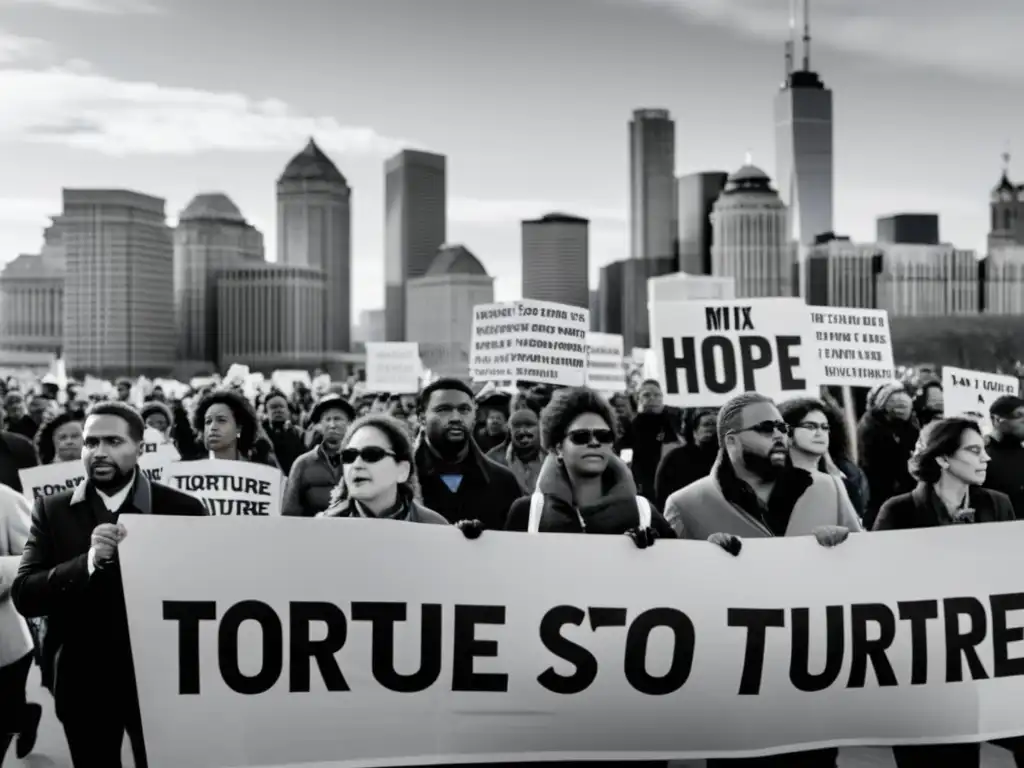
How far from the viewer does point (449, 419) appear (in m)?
6.58

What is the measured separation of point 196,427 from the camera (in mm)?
7574

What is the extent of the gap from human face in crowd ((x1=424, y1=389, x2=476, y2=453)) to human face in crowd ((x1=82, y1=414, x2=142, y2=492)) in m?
1.99

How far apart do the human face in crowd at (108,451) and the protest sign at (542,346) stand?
7.31 m

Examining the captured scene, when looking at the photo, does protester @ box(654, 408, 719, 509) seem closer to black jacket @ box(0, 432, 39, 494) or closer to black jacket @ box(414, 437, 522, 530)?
black jacket @ box(414, 437, 522, 530)

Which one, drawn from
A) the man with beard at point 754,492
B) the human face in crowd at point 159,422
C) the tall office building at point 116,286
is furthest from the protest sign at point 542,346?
the tall office building at point 116,286

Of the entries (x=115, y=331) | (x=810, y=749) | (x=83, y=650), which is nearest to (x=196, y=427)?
(x=83, y=650)

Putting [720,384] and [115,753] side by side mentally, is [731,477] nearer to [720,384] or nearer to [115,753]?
[115,753]

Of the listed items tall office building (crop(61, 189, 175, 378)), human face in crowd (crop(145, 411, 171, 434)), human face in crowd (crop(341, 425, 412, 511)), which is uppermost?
tall office building (crop(61, 189, 175, 378))

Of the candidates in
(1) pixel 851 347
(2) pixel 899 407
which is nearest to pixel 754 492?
(2) pixel 899 407

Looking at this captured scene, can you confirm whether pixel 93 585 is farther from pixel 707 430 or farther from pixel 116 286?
pixel 116 286

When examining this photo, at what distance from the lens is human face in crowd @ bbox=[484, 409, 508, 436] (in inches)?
369

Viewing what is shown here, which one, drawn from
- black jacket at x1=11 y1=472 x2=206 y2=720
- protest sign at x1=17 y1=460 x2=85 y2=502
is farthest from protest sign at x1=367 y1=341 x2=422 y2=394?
black jacket at x1=11 y1=472 x2=206 y2=720

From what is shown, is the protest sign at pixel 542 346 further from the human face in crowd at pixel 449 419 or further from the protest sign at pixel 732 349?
the human face in crowd at pixel 449 419

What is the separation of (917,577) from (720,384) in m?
3.94
